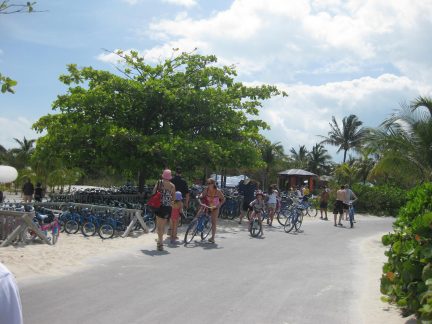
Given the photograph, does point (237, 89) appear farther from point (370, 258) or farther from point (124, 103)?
point (370, 258)

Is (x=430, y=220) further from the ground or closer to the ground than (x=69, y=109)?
closer to the ground

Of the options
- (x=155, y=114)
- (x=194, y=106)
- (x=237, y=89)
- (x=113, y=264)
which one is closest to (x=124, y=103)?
(x=155, y=114)

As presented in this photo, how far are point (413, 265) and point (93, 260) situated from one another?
5904 mm

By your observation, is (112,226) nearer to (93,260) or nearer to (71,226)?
(71,226)

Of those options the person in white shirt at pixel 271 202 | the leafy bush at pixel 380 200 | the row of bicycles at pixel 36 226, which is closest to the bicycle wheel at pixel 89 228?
the row of bicycles at pixel 36 226

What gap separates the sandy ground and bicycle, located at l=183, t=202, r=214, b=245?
978mm

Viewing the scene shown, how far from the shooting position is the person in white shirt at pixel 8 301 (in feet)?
4.80

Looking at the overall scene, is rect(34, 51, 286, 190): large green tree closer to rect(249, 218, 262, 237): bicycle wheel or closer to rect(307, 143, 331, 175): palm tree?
rect(249, 218, 262, 237): bicycle wheel

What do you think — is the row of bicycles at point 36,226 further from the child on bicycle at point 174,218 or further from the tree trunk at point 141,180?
the tree trunk at point 141,180

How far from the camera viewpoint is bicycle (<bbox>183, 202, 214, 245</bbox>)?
11648 millimetres

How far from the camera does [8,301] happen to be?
148 cm

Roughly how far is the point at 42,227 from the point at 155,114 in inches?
366

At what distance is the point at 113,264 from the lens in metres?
8.70

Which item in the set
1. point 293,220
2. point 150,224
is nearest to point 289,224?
point 293,220
